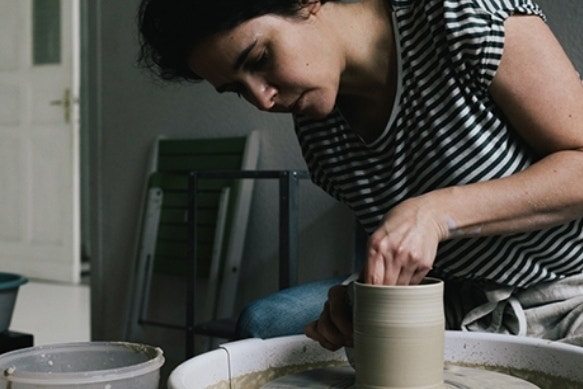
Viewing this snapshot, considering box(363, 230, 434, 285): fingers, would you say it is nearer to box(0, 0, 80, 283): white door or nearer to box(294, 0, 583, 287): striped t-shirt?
box(294, 0, 583, 287): striped t-shirt

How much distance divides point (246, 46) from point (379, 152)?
24 cm

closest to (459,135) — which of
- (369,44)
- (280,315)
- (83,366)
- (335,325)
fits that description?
(369,44)

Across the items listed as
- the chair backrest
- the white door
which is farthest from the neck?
the white door

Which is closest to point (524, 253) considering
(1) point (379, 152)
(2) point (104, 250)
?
(1) point (379, 152)

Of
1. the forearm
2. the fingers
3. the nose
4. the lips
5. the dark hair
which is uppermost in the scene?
the dark hair

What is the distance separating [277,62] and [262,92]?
42 mm

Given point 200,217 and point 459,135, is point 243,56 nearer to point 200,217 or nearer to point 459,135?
point 459,135

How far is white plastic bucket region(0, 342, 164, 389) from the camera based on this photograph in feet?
2.20

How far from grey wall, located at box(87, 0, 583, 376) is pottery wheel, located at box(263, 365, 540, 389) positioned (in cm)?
110

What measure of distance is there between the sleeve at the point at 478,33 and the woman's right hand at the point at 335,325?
281 millimetres

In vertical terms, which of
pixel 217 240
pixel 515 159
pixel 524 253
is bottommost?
pixel 217 240

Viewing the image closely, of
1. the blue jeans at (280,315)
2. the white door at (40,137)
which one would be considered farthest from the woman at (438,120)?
the white door at (40,137)

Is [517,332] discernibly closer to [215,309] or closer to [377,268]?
[377,268]

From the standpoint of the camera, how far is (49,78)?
3877 mm
